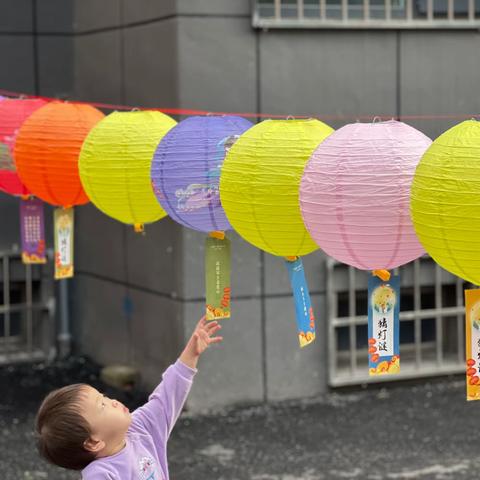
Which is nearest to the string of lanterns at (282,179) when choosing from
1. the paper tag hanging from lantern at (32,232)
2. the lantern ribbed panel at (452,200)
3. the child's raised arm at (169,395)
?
the lantern ribbed panel at (452,200)

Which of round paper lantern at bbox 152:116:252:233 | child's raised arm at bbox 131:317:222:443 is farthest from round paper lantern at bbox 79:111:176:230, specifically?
child's raised arm at bbox 131:317:222:443

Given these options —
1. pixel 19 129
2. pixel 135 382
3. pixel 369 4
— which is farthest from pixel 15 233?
pixel 19 129

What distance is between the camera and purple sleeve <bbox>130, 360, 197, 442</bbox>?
4.03m

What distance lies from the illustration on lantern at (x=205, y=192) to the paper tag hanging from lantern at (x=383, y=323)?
38.3 inches

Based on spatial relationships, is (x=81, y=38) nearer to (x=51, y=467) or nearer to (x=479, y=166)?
(x=51, y=467)

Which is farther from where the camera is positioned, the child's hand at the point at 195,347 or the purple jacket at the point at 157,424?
the child's hand at the point at 195,347

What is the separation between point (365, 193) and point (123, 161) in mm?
1676

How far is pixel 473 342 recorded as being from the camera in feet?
13.3

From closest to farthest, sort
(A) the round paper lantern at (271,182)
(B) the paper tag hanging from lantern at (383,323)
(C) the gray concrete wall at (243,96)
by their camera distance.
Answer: (B) the paper tag hanging from lantern at (383,323) → (A) the round paper lantern at (271,182) → (C) the gray concrete wall at (243,96)

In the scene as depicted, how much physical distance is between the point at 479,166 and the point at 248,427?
5.55 metres

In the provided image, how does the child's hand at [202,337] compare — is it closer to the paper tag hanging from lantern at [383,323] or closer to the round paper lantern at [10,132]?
the paper tag hanging from lantern at [383,323]

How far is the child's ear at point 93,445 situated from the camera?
366 centimetres

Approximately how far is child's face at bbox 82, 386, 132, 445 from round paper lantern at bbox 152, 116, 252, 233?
157 centimetres

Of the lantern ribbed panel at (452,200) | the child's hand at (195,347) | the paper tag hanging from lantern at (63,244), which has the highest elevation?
the lantern ribbed panel at (452,200)
